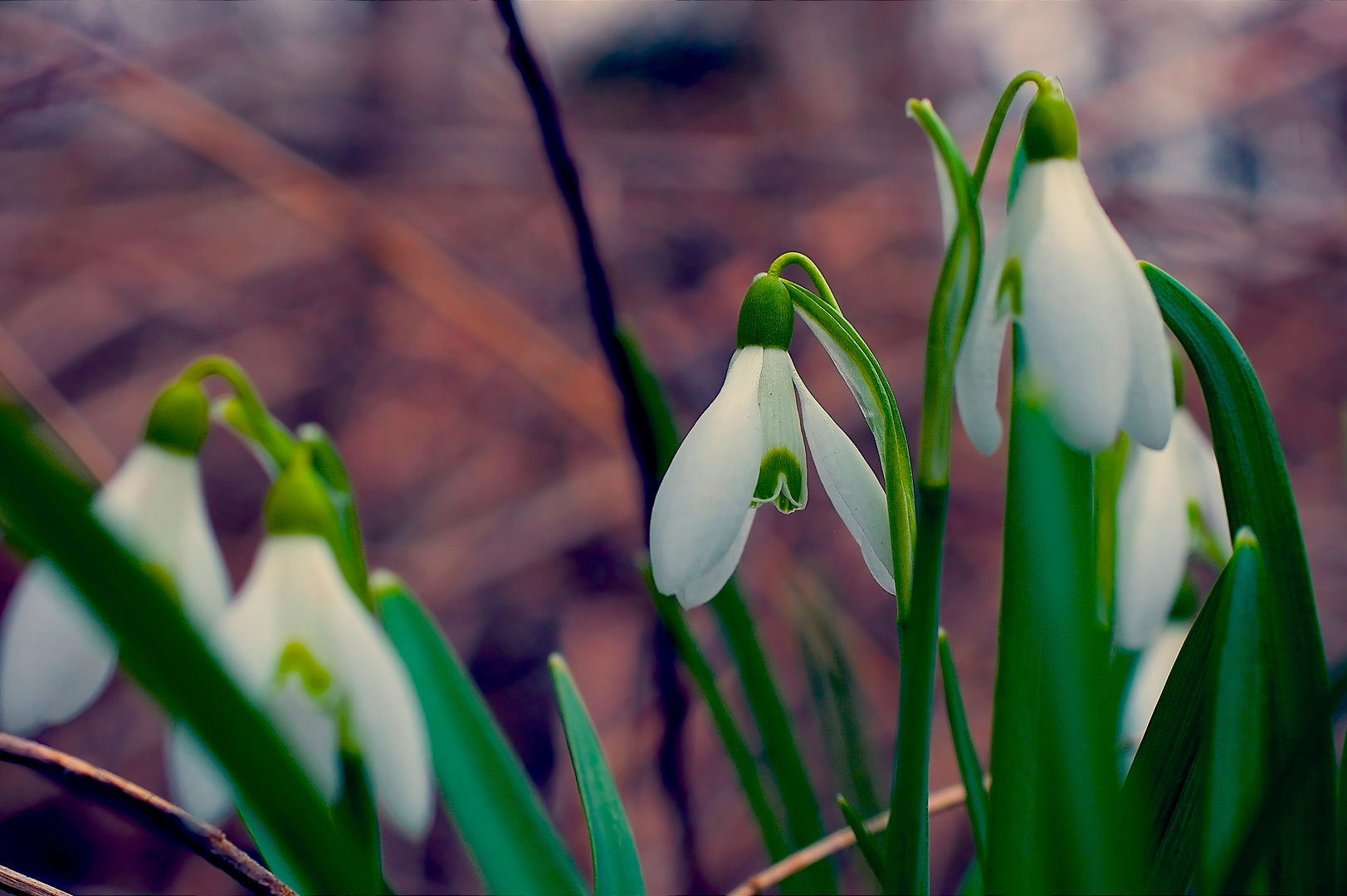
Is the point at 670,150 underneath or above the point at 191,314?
above

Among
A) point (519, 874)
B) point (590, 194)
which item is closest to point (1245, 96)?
point (590, 194)

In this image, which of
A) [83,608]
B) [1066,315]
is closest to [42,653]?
[83,608]

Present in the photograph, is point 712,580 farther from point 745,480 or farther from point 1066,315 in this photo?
point 1066,315

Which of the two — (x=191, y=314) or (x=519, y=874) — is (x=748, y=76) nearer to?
(x=191, y=314)

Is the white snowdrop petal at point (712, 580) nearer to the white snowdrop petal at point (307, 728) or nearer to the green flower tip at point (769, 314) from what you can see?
the green flower tip at point (769, 314)

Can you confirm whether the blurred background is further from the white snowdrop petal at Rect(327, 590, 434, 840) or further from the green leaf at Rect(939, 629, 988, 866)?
the white snowdrop petal at Rect(327, 590, 434, 840)

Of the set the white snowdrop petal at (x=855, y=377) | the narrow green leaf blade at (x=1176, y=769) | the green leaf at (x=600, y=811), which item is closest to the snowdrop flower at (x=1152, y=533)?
the narrow green leaf blade at (x=1176, y=769)
